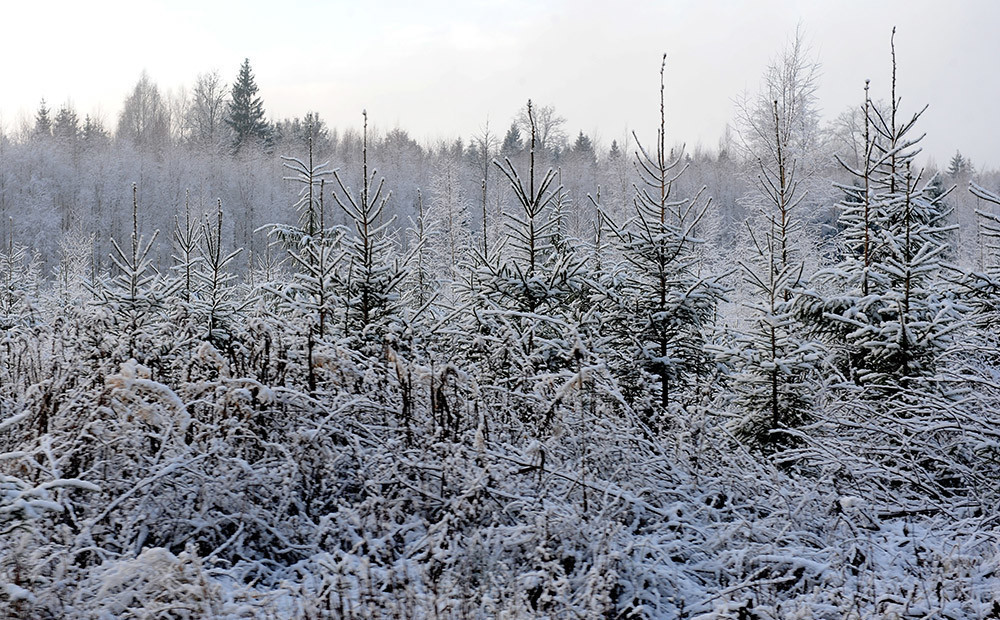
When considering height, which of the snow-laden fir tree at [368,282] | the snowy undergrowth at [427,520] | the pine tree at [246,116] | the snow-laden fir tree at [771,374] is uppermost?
the pine tree at [246,116]

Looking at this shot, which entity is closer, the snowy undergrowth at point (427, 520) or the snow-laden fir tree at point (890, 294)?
the snowy undergrowth at point (427, 520)

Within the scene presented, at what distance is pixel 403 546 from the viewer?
12.3ft

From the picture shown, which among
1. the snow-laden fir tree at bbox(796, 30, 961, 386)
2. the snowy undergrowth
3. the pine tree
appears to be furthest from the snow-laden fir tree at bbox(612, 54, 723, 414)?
the pine tree

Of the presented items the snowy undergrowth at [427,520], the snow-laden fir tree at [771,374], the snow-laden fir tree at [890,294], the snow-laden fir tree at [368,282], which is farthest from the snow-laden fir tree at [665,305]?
the snow-laden fir tree at [368,282]

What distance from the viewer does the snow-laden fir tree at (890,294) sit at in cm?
621

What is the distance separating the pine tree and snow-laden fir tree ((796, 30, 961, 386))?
172 ft

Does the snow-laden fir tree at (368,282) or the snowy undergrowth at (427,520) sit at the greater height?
the snow-laden fir tree at (368,282)

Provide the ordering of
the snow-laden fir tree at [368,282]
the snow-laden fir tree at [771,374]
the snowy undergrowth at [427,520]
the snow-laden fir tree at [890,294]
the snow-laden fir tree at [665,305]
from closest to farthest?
1. the snowy undergrowth at [427,520]
2. the snow-laden fir tree at [771,374]
3. the snow-laden fir tree at [890,294]
4. the snow-laden fir tree at [665,305]
5. the snow-laden fir tree at [368,282]

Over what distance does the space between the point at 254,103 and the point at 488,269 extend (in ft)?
176

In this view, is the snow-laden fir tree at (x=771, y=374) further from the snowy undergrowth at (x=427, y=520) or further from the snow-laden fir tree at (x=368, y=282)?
the snow-laden fir tree at (x=368, y=282)

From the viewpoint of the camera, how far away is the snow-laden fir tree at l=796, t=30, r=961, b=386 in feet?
20.4

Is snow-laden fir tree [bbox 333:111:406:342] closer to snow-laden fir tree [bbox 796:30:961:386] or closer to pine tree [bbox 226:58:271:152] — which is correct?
snow-laden fir tree [bbox 796:30:961:386]

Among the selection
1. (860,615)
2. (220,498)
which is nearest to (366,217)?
(220,498)

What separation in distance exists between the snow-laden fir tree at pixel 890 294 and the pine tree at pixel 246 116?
5234 centimetres
